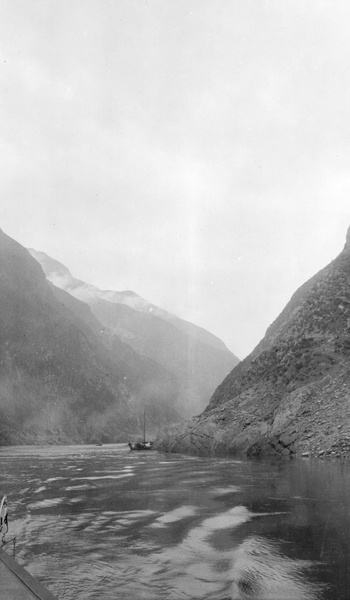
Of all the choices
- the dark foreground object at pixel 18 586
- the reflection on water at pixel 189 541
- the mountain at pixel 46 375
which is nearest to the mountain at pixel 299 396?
the reflection on water at pixel 189 541

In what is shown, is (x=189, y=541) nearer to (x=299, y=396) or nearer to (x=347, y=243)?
(x=299, y=396)

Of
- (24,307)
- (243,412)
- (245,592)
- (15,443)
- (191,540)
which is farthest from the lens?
(24,307)

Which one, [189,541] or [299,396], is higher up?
[299,396]

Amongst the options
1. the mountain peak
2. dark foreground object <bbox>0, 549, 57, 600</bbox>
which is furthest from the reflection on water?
the mountain peak

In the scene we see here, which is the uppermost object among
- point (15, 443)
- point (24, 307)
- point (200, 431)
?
point (24, 307)

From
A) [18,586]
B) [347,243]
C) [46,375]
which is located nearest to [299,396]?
[347,243]

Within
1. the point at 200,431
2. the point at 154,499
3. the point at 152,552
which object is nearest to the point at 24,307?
the point at 200,431

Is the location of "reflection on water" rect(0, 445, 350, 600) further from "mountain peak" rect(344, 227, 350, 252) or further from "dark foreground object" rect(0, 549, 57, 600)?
"mountain peak" rect(344, 227, 350, 252)

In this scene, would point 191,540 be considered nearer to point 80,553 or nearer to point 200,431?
point 80,553
